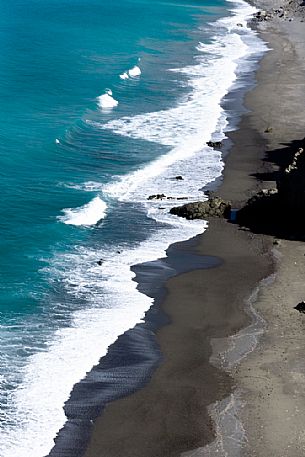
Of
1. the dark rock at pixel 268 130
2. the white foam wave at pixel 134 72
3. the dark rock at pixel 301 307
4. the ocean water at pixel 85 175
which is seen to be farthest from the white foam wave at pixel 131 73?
the dark rock at pixel 301 307

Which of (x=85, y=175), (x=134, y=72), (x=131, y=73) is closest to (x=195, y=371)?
(x=85, y=175)

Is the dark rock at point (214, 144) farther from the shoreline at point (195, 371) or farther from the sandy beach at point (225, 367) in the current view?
the shoreline at point (195, 371)

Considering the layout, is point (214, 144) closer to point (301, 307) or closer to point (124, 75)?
point (124, 75)

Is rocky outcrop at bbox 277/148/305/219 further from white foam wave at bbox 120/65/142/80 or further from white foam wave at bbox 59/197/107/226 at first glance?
white foam wave at bbox 120/65/142/80

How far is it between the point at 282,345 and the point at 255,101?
39.0 meters

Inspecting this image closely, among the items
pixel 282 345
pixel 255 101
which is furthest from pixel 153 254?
pixel 255 101

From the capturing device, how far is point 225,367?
28078 millimetres

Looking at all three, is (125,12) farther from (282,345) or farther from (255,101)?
(282,345)

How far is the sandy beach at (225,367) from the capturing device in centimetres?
2403

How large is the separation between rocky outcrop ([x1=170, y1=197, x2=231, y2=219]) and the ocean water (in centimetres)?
56

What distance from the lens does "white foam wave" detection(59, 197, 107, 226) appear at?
41.3m

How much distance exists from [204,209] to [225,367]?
14.8m

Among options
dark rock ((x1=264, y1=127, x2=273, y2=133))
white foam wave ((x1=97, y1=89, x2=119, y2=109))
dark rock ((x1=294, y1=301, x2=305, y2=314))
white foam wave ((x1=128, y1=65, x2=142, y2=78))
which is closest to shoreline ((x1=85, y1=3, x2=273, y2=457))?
dark rock ((x1=294, y1=301, x2=305, y2=314))

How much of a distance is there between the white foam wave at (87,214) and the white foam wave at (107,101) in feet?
71.4
